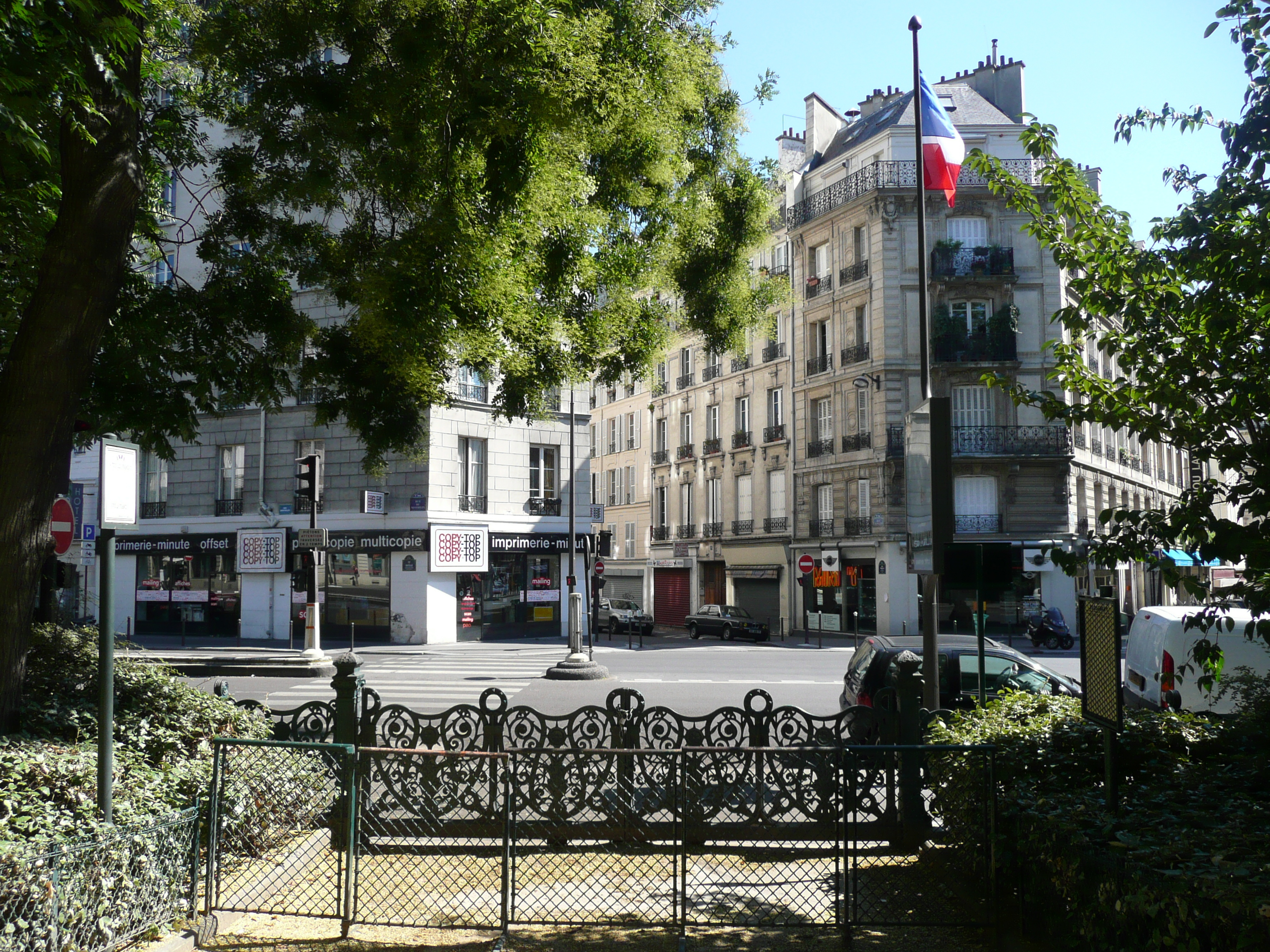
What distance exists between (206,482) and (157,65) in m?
26.2

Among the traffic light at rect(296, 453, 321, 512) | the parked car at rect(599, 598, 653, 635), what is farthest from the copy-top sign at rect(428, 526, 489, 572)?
the traffic light at rect(296, 453, 321, 512)

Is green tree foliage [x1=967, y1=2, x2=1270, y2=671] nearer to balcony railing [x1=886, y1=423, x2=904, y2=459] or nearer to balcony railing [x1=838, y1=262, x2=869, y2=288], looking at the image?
balcony railing [x1=886, y1=423, x2=904, y2=459]

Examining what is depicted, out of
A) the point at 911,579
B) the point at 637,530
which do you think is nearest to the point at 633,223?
the point at 911,579

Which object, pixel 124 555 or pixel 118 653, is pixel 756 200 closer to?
pixel 118 653

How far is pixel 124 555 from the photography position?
34.1 metres

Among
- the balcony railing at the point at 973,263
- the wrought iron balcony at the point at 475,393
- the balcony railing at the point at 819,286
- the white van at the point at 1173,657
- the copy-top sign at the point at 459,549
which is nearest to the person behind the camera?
the white van at the point at 1173,657

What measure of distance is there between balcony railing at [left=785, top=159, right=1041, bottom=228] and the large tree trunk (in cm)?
3206

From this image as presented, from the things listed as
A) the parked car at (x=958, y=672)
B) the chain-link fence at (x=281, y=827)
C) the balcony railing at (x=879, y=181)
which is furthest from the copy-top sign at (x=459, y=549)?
the chain-link fence at (x=281, y=827)

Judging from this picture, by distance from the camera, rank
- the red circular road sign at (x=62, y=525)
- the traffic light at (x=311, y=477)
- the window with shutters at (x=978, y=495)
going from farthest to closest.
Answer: the window with shutters at (x=978, y=495), the traffic light at (x=311, y=477), the red circular road sign at (x=62, y=525)

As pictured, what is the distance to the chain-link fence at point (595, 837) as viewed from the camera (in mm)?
5914

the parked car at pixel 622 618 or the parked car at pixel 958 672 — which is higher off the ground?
the parked car at pixel 958 672

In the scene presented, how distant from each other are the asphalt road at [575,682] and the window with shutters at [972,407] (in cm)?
903

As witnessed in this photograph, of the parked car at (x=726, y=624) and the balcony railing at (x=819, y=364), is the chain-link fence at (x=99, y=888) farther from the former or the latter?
the balcony railing at (x=819, y=364)

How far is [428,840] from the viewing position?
22.1 ft
